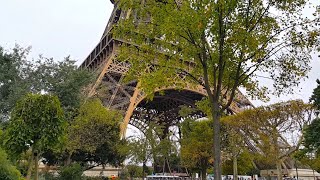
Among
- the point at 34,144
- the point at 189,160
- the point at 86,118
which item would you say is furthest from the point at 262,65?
the point at 189,160

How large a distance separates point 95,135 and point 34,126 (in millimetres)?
15283

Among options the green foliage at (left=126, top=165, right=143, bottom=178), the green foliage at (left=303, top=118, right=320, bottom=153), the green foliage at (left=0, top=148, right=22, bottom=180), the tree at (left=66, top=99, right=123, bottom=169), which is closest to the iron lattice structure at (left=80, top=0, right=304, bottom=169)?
the tree at (left=66, top=99, right=123, bottom=169)

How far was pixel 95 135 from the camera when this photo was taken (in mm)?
29281

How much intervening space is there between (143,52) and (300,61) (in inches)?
183

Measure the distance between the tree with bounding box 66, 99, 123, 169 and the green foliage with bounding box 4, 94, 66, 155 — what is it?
42.2 feet

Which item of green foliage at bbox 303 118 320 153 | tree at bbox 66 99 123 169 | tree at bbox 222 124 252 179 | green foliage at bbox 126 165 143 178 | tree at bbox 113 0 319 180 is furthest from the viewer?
green foliage at bbox 126 165 143 178

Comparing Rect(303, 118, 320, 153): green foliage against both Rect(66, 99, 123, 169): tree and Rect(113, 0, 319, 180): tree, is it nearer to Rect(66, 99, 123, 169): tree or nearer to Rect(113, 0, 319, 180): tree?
Rect(113, 0, 319, 180): tree

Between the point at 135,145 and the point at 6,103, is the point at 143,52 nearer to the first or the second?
the point at 6,103

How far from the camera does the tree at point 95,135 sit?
28.1 metres

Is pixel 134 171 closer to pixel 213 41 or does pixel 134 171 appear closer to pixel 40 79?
pixel 40 79

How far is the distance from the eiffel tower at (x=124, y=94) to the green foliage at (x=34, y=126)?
11.0 meters

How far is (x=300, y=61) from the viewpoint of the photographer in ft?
34.2

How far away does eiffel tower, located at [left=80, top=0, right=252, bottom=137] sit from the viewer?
112 ft

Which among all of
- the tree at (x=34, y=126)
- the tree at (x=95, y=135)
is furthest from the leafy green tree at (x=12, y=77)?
the tree at (x=34, y=126)
